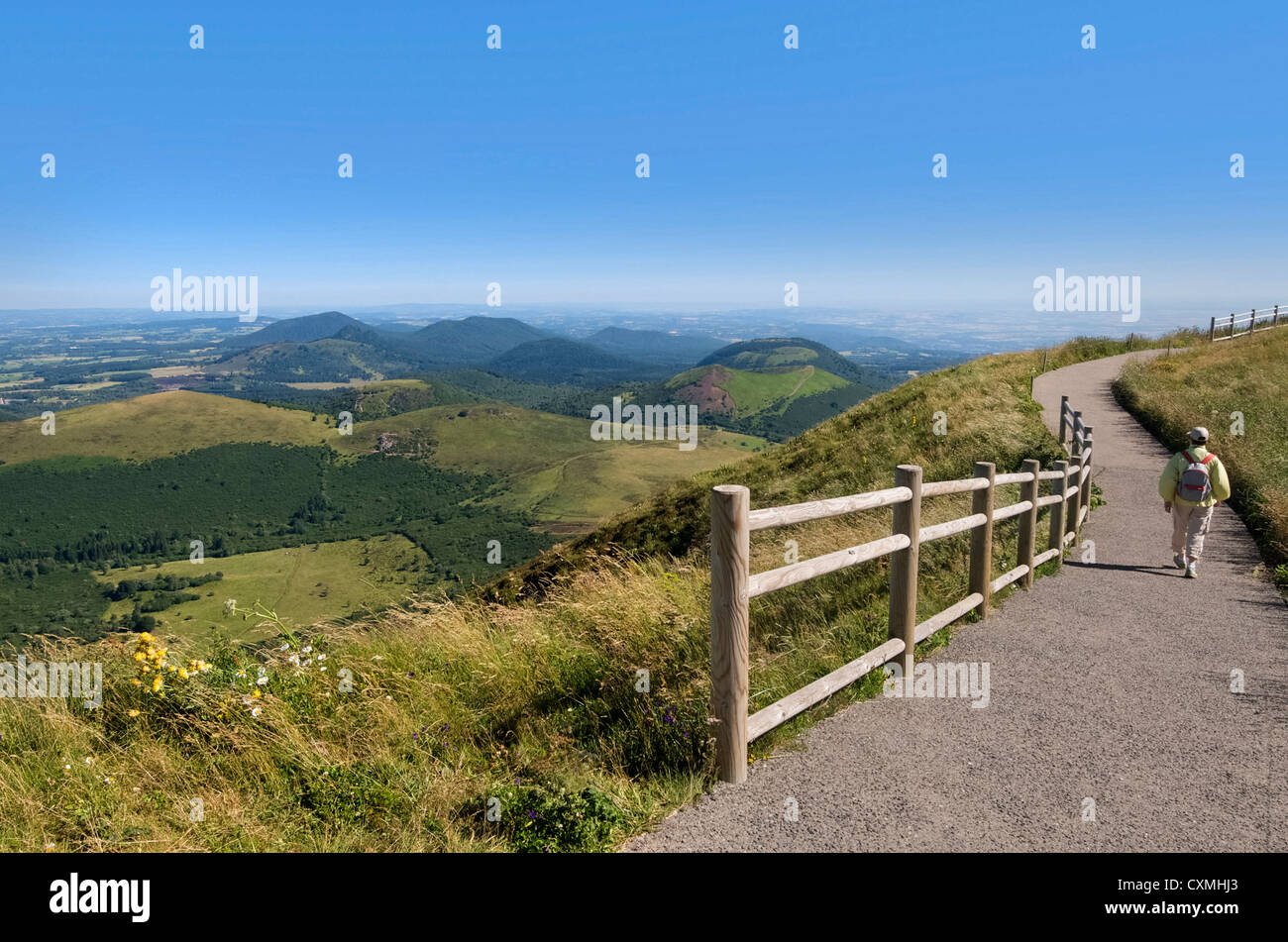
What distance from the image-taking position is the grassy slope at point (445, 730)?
13.0 feet

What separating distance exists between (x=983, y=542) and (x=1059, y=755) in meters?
2.85

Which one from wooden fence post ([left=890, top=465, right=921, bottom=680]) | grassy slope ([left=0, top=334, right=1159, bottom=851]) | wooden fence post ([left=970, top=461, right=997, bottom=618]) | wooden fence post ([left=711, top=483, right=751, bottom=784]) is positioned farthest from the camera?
wooden fence post ([left=970, top=461, right=997, bottom=618])

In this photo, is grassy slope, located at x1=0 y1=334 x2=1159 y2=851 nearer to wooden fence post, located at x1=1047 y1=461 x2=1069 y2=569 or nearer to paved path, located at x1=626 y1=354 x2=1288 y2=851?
paved path, located at x1=626 y1=354 x2=1288 y2=851

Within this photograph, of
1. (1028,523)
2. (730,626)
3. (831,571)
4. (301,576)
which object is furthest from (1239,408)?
(301,576)

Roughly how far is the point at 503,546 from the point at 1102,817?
140592 millimetres

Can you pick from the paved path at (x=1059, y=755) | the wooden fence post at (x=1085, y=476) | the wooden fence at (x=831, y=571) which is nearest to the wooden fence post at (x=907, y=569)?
the wooden fence at (x=831, y=571)

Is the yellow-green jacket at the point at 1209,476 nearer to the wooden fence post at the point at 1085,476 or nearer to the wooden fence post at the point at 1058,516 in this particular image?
the wooden fence post at the point at 1058,516

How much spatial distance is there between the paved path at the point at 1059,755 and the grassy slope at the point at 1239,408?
368cm

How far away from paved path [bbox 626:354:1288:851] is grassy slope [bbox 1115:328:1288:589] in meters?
3.68

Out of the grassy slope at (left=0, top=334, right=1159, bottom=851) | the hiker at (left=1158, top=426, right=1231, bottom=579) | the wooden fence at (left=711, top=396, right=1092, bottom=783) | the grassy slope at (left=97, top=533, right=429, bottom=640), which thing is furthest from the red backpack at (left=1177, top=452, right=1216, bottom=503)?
the grassy slope at (left=97, top=533, right=429, bottom=640)

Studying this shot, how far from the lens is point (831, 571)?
5.10m

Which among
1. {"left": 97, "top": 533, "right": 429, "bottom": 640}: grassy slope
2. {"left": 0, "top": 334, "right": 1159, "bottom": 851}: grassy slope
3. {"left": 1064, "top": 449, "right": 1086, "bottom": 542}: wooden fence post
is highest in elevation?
{"left": 1064, "top": 449, "right": 1086, "bottom": 542}: wooden fence post

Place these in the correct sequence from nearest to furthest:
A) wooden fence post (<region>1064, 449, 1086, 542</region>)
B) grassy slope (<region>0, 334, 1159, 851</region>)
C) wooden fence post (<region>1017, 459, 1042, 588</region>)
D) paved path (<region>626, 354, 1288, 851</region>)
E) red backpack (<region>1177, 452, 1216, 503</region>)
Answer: paved path (<region>626, 354, 1288, 851</region>) < grassy slope (<region>0, 334, 1159, 851</region>) < wooden fence post (<region>1017, 459, 1042, 588</region>) < red backpack (<region>1177, 452, 1216, 503</region>) < wooden fence post (<region>1064, 449, 1086, 542</region>)

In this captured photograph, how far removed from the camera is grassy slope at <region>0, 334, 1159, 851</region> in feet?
13.0
